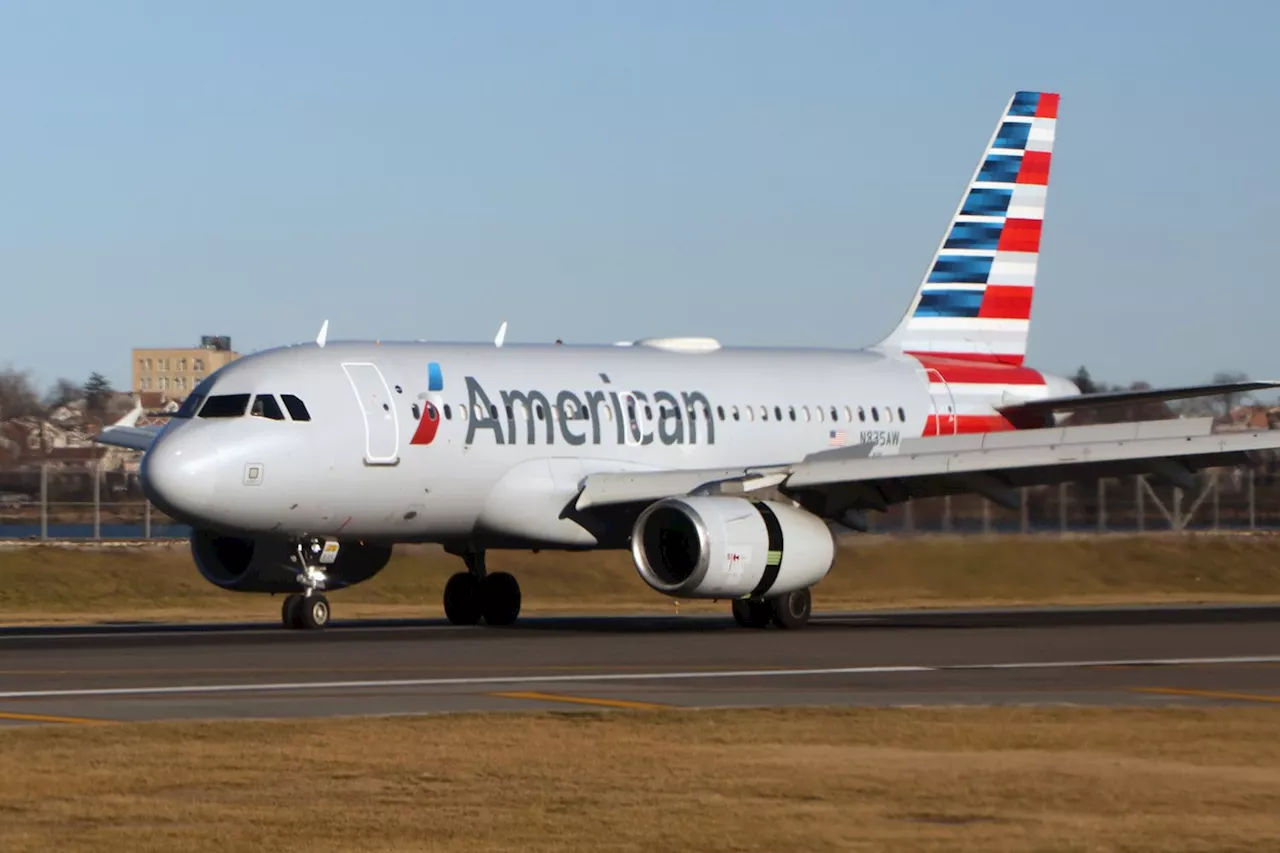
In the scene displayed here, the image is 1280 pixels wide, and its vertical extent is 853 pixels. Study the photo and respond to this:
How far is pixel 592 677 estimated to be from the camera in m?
22.5

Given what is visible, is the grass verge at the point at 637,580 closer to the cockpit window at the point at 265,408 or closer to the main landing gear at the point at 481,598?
the main landing gear at the point at 481,598

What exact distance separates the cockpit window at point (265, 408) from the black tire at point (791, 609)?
7062 mm

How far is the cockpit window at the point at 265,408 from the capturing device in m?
30.2

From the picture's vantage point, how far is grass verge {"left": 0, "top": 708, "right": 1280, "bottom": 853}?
12.3 meters

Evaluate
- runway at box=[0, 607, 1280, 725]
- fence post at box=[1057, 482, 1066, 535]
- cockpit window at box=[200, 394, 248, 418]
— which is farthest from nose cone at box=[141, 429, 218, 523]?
fence post at box=[1057, 482, 1066, 535]

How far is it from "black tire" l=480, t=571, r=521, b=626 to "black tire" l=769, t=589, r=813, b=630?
4251mm

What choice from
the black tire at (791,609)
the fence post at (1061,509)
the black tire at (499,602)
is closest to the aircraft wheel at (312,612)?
the black tire at (499,602)

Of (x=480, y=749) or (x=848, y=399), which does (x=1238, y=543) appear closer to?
(x=848, y=399)

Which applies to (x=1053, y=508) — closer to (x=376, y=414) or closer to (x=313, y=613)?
(x=376, y=414)

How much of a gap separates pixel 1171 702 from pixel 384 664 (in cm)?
855

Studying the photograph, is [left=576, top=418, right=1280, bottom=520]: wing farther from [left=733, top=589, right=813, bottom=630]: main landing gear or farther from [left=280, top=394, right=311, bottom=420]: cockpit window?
[left=280, top=394, right=311, bottom=420]: cockpit window

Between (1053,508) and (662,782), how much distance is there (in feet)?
115

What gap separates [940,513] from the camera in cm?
4353

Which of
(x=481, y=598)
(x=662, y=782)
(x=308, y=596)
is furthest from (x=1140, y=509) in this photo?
(x=662, y=782)
